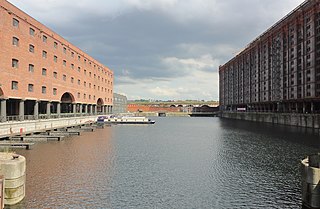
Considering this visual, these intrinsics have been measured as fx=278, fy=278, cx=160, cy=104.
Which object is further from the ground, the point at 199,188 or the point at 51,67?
the point at 51,67

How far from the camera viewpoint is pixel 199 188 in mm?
26781

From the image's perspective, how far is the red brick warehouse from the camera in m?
58.1

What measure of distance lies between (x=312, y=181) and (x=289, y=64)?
109250 millimetres

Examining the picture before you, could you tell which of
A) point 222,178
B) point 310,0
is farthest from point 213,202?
point 310,0

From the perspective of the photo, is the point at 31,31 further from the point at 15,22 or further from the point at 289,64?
the point at 289,64

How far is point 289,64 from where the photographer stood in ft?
382

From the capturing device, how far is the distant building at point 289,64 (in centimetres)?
9750

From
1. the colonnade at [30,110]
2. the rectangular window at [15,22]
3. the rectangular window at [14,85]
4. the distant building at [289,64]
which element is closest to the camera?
the colonnade at [30,110]

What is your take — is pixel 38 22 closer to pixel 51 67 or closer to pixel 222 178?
pixel 51 67

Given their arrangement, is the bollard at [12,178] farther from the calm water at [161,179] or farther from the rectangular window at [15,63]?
the rectangular window at [15,63]

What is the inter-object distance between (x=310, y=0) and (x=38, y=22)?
93.1m

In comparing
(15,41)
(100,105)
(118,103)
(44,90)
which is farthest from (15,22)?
(118,103)

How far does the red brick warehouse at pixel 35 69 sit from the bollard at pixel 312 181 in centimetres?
5554

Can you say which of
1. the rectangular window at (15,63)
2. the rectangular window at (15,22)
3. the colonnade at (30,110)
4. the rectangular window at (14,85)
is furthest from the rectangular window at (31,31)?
the colonnade at (30,110)
